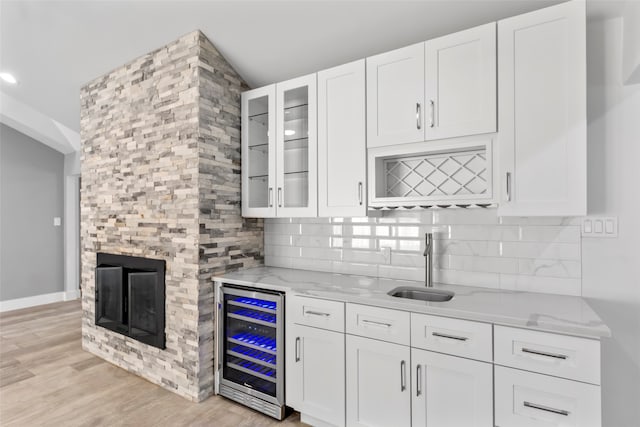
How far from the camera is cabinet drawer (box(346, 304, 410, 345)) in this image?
181 centimetres

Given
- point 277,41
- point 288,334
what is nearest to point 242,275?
point 288,334

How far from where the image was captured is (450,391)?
1682mm

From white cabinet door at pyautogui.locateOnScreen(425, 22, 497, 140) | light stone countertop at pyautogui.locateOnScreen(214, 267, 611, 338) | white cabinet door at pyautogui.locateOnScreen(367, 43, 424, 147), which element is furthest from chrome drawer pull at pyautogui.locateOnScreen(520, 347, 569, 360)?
white cabinet door at pyautogui.locateOnScreen(367, 43, 424, 147)

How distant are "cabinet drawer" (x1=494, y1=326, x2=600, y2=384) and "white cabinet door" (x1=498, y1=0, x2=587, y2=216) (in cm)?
63

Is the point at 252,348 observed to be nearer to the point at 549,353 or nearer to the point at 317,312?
the point at 317,312

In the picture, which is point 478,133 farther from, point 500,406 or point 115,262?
point 115,262

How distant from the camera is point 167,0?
2.30 m

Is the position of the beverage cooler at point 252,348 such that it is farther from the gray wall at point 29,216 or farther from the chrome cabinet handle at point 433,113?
the gray wall at point 29,216

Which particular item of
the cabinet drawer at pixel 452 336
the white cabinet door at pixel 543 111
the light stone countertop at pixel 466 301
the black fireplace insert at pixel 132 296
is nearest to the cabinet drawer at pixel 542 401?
the cabinet drawer at pixel 452 336

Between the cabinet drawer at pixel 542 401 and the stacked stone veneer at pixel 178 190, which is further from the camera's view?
the stacked stone veneer at pixel 178 190

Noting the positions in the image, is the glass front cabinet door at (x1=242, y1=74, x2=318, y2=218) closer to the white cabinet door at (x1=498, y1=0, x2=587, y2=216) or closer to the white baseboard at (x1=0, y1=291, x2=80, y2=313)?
the white cabinet door at (x1=498, y1=0, x2=587, y2=216)

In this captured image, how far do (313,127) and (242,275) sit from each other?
4.13 ft

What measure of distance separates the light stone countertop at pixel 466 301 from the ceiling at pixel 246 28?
1.61m

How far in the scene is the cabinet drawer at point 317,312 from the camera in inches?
79.4
